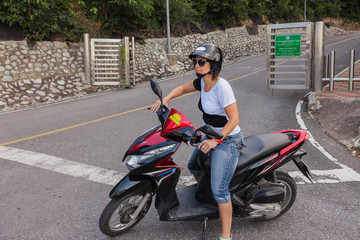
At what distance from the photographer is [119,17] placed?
748 inches

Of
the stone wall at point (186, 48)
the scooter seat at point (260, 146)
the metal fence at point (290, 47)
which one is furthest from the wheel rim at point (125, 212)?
the stone wall at point (186, 48)

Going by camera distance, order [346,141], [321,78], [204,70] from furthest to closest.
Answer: [321,78], [346,141], [204,70]

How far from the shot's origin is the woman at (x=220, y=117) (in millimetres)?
3213

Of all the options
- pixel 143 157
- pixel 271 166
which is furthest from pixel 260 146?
pixel 143 157

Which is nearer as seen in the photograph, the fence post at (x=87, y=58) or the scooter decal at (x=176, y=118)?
the scooter decal at (x=176, y=118)

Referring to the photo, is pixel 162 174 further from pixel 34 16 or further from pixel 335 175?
pixel 34 16

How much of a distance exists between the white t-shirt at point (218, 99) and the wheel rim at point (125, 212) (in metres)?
1.16

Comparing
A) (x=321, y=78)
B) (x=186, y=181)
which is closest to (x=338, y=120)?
(x=321, y=78)

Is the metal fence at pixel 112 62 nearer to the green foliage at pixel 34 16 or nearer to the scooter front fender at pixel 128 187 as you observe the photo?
the green foliage at pixel 34 16

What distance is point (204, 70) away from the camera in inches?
130

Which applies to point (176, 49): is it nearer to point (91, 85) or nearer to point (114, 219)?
point (91, 85)

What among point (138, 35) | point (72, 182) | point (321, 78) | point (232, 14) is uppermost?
point (232, 14)

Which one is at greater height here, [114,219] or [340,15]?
[340,15]

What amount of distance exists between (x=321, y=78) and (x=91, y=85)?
9.60 m
